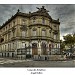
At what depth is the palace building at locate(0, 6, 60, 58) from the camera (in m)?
6.57

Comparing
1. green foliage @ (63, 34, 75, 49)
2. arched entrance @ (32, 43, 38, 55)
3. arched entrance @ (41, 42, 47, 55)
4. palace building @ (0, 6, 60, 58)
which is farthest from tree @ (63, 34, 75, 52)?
arched entrance @ (32, 43, 38, 55)

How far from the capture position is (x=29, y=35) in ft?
21.7

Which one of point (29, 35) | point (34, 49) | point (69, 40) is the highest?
point (29, 35)

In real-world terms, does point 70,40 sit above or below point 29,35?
below

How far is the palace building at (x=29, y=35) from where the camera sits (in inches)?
259

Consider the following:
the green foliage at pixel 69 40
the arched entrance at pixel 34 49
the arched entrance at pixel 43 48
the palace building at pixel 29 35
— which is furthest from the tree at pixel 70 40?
the arched entrance at pixel 34 49

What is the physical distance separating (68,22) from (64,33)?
0.48 m

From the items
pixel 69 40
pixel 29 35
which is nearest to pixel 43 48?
pixel 29 35

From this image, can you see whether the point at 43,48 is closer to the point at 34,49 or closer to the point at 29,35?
the point at 34,49

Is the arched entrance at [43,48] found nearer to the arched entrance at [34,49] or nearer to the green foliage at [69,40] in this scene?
the arched entrance at [34,49]
